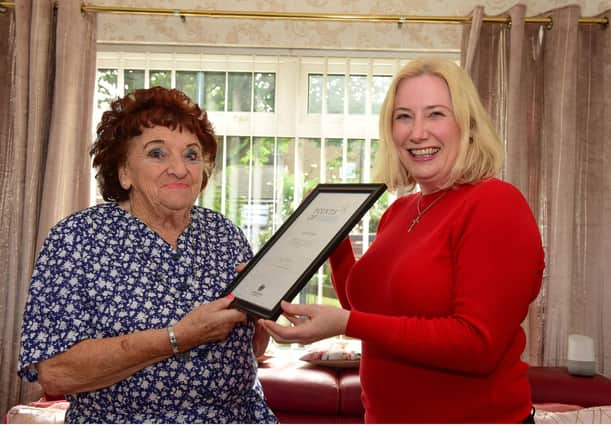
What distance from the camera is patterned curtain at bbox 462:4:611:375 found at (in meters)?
3.73

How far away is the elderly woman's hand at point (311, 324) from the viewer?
142 centimetres

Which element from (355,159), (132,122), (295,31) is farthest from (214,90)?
(132,122)

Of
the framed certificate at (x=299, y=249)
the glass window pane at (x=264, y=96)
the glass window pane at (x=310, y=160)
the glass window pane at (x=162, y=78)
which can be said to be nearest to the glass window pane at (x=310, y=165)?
the glass window pane at (x=310, y=160)

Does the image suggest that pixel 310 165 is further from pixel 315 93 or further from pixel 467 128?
pixel 467 128

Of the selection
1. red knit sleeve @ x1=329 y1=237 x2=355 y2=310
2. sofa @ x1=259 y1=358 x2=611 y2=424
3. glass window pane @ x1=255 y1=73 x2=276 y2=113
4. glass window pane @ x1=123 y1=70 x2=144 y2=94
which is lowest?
sofa @ x1=259 y1=358 x2=611 y2=424

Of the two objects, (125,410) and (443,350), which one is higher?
(443,350)

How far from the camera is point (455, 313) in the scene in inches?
54.5

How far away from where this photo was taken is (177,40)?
415cm

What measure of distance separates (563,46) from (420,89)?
103 inches

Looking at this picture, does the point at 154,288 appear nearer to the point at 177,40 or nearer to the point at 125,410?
the point at 125,410

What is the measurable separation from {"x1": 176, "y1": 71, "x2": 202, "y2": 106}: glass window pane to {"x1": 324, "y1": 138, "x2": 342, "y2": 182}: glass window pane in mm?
924

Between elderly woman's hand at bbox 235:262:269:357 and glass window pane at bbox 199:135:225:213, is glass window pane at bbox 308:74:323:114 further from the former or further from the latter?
elderly woman's hand at bbox 235:262:269:357

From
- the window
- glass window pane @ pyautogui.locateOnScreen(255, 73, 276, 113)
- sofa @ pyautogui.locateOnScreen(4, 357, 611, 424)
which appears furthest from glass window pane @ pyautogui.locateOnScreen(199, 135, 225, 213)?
sofa @ pyautogui.locateOnScreen(4, 357, 611, 424)

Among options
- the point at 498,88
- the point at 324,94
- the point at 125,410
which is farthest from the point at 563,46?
the point at 125,410
